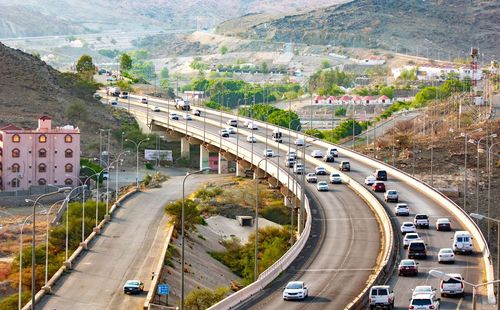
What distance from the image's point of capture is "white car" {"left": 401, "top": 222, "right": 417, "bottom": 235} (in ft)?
269

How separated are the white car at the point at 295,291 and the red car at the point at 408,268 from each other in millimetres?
5994

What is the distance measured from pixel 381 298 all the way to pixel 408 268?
8655 millimetres

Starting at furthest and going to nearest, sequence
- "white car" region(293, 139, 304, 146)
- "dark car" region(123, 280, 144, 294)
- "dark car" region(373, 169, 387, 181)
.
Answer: "white car" region(293, 139, 304, 146)
"dark car" region(373, 169, 387, 181)
"dark car" region(123, 280, 144, 294)

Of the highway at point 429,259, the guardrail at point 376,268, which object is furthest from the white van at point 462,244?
the guardrail at point 376,268

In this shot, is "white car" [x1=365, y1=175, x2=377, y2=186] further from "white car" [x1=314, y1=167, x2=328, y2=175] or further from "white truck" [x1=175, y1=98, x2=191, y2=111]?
"white truck" [x1=175, y1=98, x2=191, y2=111]

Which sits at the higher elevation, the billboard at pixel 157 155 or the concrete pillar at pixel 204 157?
the concrete pillar at pixel 204 157

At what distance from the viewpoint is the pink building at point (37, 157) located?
417ft

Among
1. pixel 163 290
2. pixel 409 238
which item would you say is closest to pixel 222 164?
pixel 409 238

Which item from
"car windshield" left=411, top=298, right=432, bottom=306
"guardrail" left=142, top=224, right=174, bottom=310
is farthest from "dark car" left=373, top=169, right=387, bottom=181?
"car windshield" left=411, top=298, right=432, bottom=306

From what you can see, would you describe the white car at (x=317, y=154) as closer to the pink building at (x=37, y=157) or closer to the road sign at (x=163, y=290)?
the pink building at (x=37, y=157)

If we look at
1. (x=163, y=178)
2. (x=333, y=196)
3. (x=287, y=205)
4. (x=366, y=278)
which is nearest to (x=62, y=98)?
(x=163, y=178)

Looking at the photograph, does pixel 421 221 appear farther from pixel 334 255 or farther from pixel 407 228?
pixel 334 255

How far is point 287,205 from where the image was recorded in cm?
11494

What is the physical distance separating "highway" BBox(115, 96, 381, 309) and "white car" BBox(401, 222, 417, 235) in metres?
1.55
